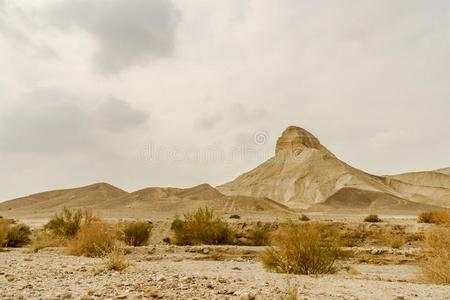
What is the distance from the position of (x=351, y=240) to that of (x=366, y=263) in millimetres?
8946

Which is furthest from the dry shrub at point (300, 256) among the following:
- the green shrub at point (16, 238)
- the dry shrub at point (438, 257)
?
the green shrub at point (16, 238)

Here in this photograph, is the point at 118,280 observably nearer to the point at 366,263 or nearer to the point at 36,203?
the point at 366,263

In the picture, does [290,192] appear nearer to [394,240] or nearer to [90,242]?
[394,240]

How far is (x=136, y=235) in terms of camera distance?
24.8 meters

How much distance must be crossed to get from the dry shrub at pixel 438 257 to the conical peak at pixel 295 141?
11035 cm

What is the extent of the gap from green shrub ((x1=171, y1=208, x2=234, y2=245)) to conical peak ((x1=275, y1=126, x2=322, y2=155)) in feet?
323

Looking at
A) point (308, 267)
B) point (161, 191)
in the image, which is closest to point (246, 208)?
point (161, 191)

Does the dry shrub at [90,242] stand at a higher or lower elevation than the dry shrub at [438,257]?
higher

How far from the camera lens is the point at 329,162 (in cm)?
11312

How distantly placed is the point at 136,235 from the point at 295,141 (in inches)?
4117

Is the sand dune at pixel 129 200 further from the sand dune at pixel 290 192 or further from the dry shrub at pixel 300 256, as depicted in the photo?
the dry shrub at pixel 300 256

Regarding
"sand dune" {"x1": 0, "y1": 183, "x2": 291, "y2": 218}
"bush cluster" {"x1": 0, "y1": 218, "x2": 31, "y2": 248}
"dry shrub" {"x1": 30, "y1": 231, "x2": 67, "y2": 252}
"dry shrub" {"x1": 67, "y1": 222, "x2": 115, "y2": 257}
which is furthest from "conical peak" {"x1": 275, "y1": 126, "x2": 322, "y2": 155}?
"dry shrub" {"x1": 67, "y1": 222, "x2": 115, "y2": 257}

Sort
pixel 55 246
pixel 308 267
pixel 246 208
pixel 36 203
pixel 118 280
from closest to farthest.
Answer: pixel 118 280, pixel 308 267, pixel 55 246, pixel 246 208, pixel 36 203

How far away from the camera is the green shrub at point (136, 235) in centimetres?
2447
